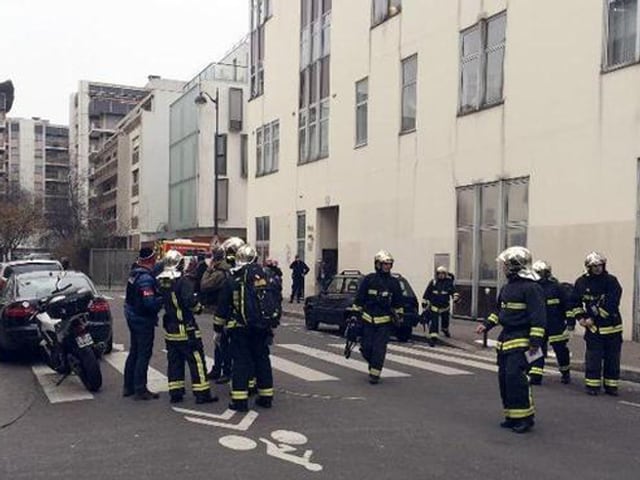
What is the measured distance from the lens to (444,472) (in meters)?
5.97

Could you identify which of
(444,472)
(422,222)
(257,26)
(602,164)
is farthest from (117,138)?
(444,472)

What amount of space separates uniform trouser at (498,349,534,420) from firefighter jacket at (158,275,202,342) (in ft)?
11.0

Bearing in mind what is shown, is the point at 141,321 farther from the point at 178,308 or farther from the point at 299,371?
the point at 299,371

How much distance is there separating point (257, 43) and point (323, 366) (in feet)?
92.9

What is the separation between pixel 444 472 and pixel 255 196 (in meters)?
31.4

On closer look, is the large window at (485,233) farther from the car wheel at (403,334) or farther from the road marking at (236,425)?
the road marking at (236,425)

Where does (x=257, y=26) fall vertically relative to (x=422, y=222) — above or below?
above

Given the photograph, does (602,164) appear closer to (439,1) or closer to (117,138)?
(439,1)

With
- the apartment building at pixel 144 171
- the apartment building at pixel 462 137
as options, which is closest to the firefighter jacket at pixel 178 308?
the apartment building at pixel 462 137

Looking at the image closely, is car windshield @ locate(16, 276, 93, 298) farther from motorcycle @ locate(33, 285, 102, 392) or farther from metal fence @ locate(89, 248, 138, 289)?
metal fence @ locate(89, 248, 138, 289)

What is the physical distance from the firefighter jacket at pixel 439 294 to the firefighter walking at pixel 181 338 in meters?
7.87

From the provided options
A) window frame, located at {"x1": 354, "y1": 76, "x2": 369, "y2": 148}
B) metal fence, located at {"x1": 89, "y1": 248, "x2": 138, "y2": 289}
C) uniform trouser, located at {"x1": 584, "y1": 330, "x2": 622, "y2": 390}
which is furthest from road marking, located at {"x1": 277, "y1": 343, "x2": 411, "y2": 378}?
metal fence, located at {"x1": 89, "y1": 248, "x2": 138, "y2": 289}

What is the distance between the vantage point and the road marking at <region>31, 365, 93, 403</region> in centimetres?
891

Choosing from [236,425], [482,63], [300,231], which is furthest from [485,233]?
[236,425]
